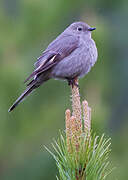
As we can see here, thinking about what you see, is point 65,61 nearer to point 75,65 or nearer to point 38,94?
point 75,65

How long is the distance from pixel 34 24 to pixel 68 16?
2.44ft

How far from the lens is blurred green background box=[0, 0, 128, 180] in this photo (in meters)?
5.66

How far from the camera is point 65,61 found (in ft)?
13.1

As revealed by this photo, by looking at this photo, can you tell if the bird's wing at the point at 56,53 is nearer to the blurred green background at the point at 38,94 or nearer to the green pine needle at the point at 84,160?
the blurred green background at the point at 38,94

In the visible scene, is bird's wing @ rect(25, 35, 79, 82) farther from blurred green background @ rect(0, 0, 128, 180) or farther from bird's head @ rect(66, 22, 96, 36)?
blurred green background @ rect(0, 0, 128, 180)

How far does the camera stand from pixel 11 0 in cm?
926

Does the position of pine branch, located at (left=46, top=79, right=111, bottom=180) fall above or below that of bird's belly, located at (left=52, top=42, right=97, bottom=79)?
below

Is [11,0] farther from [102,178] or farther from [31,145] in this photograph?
[102,178]

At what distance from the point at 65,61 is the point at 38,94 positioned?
7.11 feet

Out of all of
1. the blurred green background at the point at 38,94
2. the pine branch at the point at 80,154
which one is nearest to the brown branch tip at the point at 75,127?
the pine branch at the point at 80,154

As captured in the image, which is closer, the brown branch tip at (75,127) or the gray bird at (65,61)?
the brown branch tip at (75,127)

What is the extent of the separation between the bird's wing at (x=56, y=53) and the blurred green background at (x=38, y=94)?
1.52 m

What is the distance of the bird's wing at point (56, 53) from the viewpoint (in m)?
3.97

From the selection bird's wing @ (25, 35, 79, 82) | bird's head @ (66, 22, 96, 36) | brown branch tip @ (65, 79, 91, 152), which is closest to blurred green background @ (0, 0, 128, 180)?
bird's head @ (66, 22, 96, 36)
